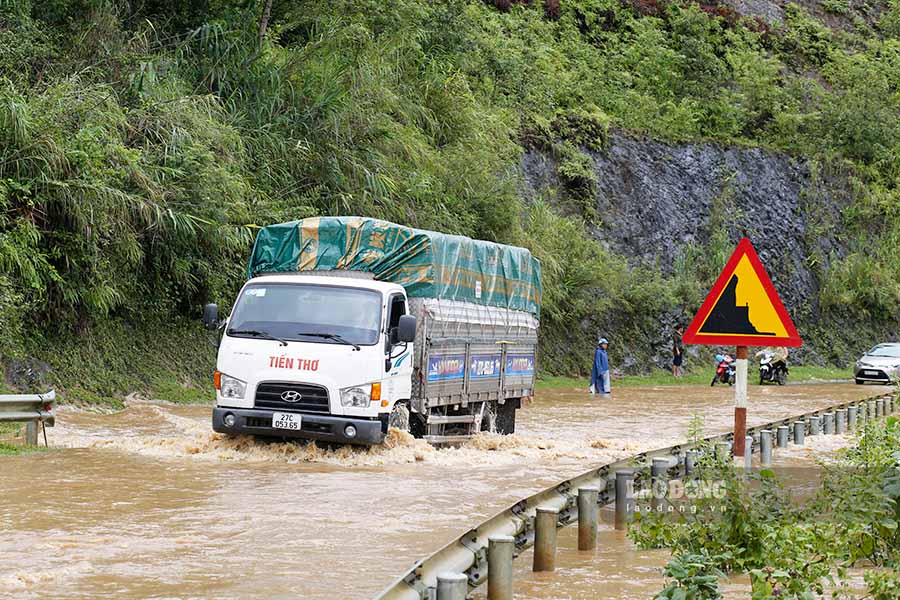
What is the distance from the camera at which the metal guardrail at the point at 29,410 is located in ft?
45.1

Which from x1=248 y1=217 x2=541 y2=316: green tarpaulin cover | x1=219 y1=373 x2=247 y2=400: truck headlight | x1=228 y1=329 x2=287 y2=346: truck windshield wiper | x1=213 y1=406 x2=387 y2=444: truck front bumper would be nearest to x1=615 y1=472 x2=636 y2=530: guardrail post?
x1=213 y1=406 x2=387 y2=444: truck front bumper

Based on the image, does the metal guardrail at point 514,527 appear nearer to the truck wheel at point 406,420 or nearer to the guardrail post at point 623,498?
the guardrail post at point 623,498

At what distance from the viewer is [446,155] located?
29969mm

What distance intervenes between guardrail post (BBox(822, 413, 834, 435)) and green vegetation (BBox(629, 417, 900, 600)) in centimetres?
→ 1175

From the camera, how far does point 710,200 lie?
44125 mm

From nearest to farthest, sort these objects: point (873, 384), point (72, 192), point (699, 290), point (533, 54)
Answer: point (72, 192) → point (873, 384) → point (699, 290) → point (533, 54)

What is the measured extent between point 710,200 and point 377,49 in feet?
63.7

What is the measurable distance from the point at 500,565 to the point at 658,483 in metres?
2.90

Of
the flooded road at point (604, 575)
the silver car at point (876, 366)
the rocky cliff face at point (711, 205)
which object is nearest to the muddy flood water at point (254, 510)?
the flooded road at point (604, 575)

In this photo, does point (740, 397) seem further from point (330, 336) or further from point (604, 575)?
point (330, 336)

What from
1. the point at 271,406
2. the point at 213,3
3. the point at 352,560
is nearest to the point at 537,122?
the point at 213,3

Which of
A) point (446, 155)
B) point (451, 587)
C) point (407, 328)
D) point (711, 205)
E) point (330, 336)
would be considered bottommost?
point (451, 587)

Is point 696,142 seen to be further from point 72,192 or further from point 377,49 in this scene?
point 72,192

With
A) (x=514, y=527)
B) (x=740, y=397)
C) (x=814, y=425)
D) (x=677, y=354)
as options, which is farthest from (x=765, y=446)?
(x=677, y=354)
